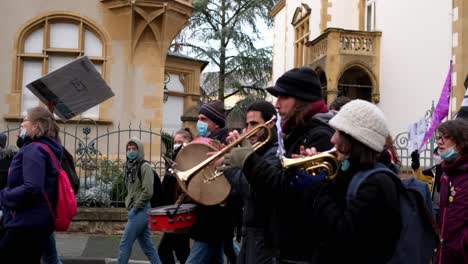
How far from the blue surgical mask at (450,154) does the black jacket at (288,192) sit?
5.78ft

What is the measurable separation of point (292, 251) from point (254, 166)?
0.58 metres

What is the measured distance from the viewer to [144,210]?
8414mm

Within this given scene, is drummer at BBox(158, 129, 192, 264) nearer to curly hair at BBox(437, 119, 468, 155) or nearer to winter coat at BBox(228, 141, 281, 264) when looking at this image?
winter coat at BBox(228, 141, 281, 264)

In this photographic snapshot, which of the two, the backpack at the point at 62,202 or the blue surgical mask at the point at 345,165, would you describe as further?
the backpack at the point at 62,202

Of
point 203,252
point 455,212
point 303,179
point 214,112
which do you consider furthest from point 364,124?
point 214,112

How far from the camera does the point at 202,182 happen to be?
520 cm

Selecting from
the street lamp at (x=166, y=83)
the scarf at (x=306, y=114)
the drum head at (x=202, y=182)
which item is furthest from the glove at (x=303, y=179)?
the street lamp at (x=166, y=83)

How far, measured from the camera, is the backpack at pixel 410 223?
3.22 meters

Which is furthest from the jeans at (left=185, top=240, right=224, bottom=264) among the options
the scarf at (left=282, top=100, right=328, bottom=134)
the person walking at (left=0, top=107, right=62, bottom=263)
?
the scarf at (left=282, top=100, right=328, bottom=134)

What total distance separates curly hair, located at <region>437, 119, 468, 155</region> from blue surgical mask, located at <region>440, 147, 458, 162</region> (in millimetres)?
50

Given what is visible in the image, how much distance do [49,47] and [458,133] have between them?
1193 centimetres

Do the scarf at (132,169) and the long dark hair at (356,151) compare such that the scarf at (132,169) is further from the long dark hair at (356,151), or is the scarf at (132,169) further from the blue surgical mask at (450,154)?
the long dark hair at (356,151)

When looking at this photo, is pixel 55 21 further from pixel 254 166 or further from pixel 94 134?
pixel 254 166

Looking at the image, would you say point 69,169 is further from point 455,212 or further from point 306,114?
point 455,212
